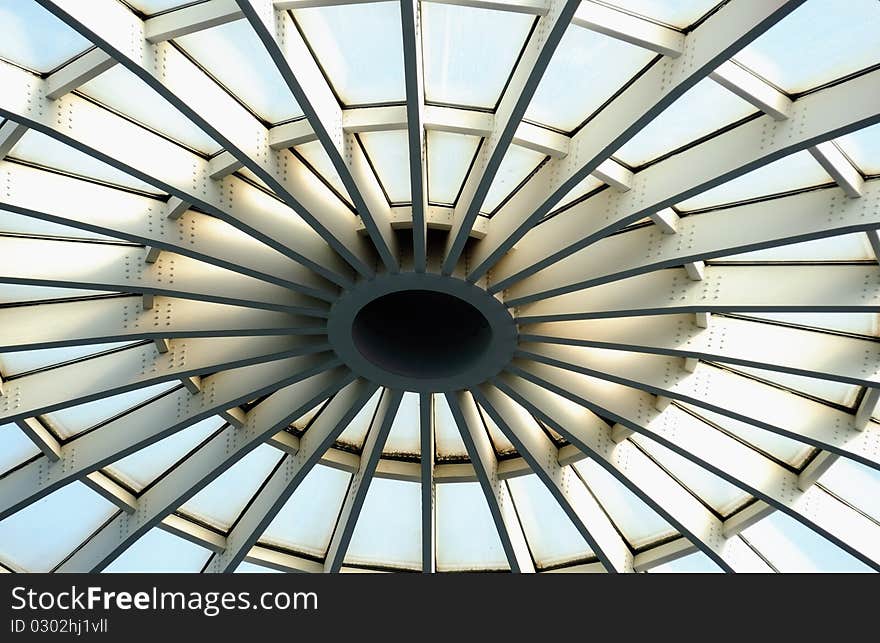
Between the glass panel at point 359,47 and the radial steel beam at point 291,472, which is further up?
the glass panel at point 359,47

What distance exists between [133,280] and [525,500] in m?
10.7

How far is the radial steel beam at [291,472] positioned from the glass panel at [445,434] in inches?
89.2

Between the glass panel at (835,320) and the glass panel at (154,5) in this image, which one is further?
the glass panel at (835,320)

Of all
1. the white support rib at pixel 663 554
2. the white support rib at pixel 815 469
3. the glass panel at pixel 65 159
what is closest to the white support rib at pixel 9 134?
the glass panel at pixel 65 159

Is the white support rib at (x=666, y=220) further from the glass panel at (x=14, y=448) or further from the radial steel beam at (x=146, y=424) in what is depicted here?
the glass panel at (x=14, y=448)

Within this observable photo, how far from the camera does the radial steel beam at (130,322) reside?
17.2 meters

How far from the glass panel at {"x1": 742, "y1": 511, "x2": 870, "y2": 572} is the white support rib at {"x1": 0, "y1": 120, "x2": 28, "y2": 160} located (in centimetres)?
1545

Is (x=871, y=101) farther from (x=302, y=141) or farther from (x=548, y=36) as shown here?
(x=302, y=141)

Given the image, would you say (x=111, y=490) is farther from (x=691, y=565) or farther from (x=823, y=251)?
(x=823, y=251)

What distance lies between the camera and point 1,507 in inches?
Result: 811

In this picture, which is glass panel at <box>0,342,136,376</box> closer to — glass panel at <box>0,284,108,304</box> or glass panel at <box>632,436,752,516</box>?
glass panel at <box>0,284,108,304</box>

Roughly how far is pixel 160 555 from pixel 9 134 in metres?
12.5

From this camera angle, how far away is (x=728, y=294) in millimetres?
16812

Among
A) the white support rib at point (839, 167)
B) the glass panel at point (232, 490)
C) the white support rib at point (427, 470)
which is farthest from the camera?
the glass panel at point (232, 490)
